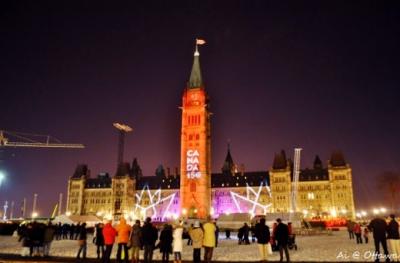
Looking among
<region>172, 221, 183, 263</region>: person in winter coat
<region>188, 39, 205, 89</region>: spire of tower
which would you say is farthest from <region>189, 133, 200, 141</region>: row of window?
<region>172, 221, 183, 263</region>: person in winter coat

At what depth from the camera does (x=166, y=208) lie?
5123 inches

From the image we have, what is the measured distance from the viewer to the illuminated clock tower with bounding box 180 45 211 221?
9881 cm

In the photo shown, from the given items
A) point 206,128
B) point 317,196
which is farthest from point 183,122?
point 317,196

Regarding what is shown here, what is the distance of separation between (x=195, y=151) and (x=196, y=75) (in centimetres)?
2153

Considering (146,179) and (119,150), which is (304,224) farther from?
(146,179)

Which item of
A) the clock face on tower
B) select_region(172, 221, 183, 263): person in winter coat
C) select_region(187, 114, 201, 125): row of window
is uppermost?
the clock face on tower

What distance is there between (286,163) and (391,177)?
41279mm

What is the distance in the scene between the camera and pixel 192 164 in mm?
101812

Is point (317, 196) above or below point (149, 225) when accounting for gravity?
above

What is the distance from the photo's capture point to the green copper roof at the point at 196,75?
350 feet

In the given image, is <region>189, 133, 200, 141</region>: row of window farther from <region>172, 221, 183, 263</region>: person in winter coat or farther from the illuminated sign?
<region>172, 221, 183, 263</region>: person in winter coat

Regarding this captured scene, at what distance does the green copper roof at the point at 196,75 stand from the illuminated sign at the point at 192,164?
18297mm

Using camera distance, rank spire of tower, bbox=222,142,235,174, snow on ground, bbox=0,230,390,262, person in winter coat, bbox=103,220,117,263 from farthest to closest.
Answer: spire of tower, bbox=222,142,235,174 → snow on ground, bbox=0,230,390,262 → person in winter coat, bbox=103,220,117,263

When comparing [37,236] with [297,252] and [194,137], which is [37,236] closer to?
[297,252]
